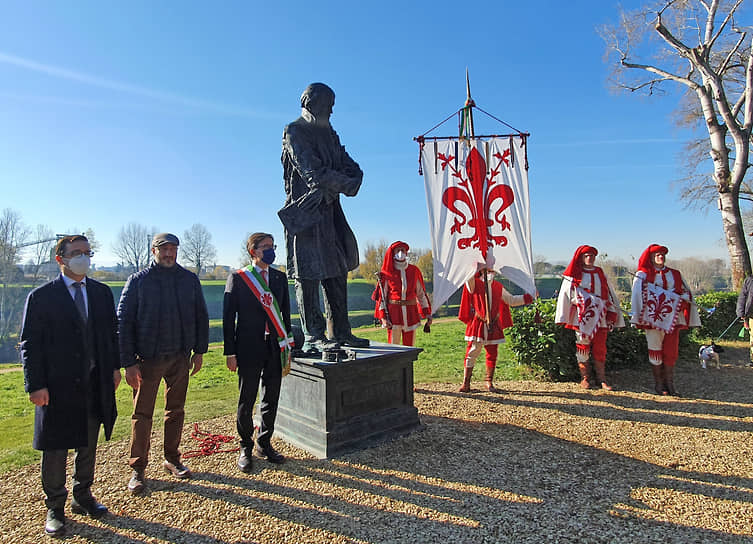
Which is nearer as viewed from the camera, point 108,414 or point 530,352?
point 108,414

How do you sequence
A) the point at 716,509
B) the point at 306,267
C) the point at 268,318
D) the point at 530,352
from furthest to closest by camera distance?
1. the point at 530,352
2. the point at 306,267
3. the point at 268,318
4. the point at 716,509

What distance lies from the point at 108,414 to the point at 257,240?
1.63m

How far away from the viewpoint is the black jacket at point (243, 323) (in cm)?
343

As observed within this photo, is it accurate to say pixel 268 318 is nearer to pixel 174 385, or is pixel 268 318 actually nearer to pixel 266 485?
pixel 174 385

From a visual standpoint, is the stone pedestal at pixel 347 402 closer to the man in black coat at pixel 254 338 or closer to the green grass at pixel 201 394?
the man in black coat at pixel 254 338

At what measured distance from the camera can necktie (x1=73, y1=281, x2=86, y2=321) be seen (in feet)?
9.27

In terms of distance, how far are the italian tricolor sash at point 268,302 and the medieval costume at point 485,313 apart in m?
3.01

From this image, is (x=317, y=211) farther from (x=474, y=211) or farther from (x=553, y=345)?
(x=553, y=345)

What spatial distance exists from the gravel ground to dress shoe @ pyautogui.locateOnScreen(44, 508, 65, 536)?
2.8 inches

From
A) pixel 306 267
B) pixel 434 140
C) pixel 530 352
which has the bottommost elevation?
pixel 530 352

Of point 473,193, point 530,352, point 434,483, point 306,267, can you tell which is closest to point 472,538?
point 434,483

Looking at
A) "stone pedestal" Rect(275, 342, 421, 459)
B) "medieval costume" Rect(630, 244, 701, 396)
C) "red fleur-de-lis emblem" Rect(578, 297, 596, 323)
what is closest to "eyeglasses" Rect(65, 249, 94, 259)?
"stone pedestal" Rect(275, 342, 421, 459)

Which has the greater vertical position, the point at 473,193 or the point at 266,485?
the point at 473,193

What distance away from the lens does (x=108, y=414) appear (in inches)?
116
